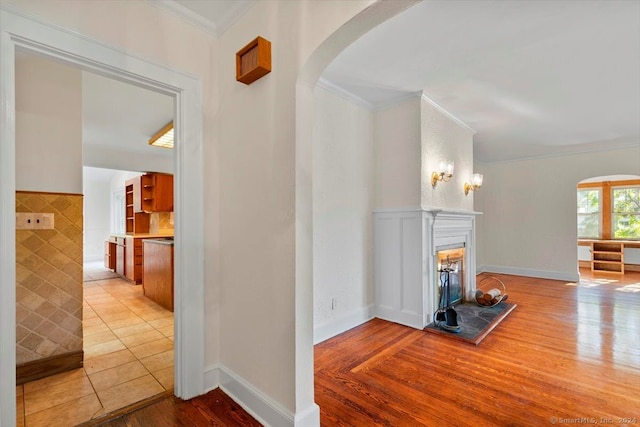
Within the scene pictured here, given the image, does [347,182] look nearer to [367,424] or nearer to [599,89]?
[367,424]

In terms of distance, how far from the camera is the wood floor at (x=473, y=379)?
177 cm

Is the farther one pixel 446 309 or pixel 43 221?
pixel 446 309

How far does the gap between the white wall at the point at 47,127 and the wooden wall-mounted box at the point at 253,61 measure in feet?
5.25

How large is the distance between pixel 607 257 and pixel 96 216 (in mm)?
13753

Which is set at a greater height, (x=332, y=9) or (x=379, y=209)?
(x=332, y=9)

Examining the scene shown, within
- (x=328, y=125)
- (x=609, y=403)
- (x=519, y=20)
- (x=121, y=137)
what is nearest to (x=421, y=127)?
(x=328, y=125)

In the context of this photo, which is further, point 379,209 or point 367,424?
point 379,209

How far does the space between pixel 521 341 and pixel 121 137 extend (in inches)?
231

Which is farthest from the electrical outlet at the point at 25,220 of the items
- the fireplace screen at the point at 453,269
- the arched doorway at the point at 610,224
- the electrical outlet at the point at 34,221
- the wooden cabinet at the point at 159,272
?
the arched doorway at the point at 610,224

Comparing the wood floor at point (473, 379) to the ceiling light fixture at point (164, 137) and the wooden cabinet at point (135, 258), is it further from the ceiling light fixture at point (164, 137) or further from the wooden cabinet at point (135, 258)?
the wooden cabinet at point (135, 258)

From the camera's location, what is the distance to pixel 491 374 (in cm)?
226

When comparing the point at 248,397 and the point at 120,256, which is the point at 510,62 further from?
the point at 120,256

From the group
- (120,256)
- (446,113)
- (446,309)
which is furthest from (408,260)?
(120,256)

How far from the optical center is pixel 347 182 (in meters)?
3.25
